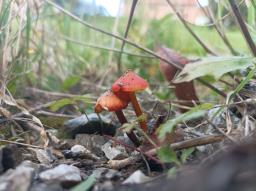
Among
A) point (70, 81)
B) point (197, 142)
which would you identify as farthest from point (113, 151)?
point (70, 81)

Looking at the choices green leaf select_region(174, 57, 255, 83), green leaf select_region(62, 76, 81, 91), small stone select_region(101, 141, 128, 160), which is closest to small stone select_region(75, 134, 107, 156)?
small stone select_region(101, 141, 128, 160)

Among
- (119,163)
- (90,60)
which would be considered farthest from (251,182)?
(90,60)

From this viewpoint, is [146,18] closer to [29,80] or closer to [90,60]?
[90,60]

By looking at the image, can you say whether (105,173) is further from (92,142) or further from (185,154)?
(92,142)

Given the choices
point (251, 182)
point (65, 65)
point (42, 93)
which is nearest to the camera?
point (251, 182)

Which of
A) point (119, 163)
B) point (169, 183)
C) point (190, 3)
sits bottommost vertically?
point (119, 163)

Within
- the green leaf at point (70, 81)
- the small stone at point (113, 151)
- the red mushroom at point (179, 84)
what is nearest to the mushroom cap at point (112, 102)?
the small stone at point (113, 151)
